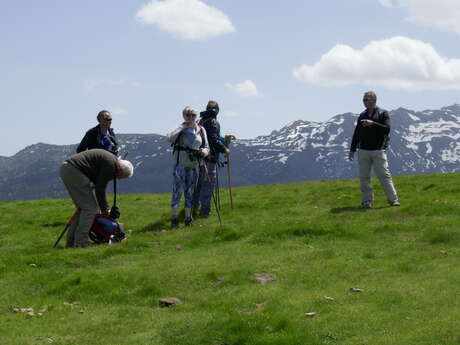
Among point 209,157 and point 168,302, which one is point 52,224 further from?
point 168,302

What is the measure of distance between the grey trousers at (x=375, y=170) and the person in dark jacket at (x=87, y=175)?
9.32 metres

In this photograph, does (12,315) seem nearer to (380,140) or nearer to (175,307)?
(175,307)

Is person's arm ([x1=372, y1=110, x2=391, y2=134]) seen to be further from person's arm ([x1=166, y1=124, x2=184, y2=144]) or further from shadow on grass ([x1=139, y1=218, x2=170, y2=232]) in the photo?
shadow on grass ([x1=139, y1=218, x2=170, y2=232])

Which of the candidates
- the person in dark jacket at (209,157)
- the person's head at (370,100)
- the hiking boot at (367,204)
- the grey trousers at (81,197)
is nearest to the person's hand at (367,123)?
the person's head at (370,100)

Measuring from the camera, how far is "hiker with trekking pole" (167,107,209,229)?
59.4 ft

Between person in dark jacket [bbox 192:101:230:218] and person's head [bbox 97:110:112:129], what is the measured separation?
3.84 metres

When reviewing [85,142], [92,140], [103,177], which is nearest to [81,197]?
[103,177]

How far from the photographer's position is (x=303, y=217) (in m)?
20.1

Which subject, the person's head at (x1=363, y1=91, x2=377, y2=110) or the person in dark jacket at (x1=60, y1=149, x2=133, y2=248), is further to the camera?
the person's head at (x1=363, y1=91, x2=377, y2=110)

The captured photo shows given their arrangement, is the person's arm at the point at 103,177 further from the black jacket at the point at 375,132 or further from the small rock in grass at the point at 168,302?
the black jacket at the point at 375,132

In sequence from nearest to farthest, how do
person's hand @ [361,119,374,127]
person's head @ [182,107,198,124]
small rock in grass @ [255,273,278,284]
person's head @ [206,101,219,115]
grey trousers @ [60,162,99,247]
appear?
small rock in grass @ [255,273,278,284] < grey trousers @ [60,162,99,247] < person's head @ [182,107,198,124] < person's hand @ [361,119,374,127] < person's head @ [206,101,219,115]

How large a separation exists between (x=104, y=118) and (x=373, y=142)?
1007 cm

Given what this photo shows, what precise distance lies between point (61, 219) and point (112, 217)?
23.1 ft

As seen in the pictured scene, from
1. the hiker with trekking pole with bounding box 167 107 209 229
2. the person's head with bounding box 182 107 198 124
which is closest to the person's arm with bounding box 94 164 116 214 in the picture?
the hiker with trekking pole with bounding box 167 107 209 229
